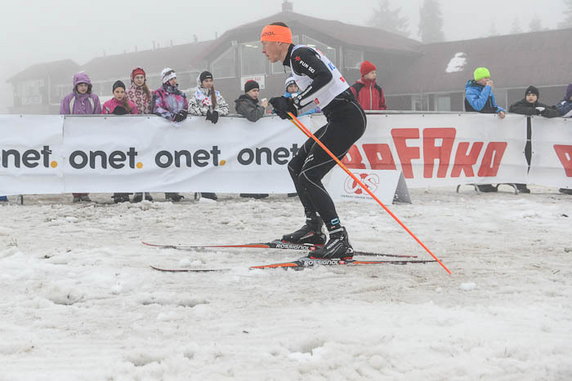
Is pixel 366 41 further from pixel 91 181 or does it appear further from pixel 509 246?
pixel 509 246

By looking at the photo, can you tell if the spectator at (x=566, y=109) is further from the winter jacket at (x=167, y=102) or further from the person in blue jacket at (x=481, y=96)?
the winter jacket at (x=167, y=102)

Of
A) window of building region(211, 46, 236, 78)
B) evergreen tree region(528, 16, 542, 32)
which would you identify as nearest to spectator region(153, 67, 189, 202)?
window of building region(211, 46, 236, 78)

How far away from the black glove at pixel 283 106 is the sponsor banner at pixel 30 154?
16.8ft

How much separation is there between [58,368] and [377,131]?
7702 mm

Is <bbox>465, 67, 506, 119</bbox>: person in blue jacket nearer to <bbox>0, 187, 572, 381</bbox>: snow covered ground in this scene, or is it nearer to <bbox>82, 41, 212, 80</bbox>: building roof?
<bbox>0, 187, 572, 381</bbox>: snow covered ground

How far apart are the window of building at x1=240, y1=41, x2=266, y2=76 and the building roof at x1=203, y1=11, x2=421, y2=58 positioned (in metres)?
0.73

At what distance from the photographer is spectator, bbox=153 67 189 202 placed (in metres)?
9.52

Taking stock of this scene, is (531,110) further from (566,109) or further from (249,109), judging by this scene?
(249,109)

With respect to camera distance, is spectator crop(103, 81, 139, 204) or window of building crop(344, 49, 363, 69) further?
window of building crop(344, 49, 363, 69)

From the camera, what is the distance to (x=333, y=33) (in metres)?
34.6

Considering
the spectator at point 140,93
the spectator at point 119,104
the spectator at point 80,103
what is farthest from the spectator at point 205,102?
the spectator at point 80,103

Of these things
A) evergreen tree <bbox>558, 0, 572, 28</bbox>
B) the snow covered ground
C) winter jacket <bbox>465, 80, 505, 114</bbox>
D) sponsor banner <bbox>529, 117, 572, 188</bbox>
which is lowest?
the snow covered ground

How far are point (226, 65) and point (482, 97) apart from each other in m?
28.1

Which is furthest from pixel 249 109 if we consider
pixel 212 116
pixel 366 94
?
pixel 366 94
